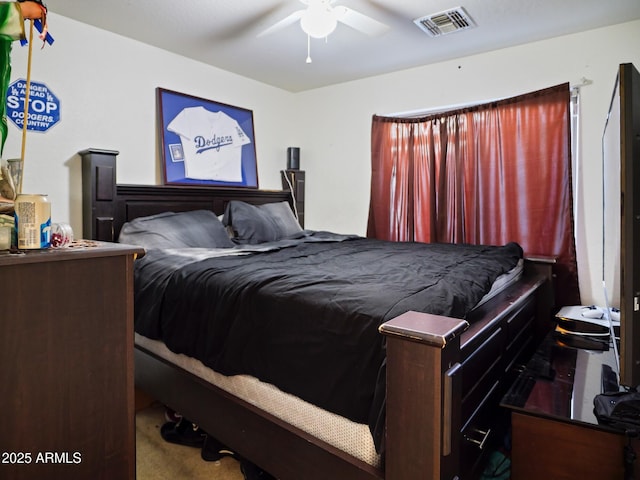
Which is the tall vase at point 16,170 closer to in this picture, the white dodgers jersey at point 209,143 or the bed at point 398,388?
the bed at point 398,388

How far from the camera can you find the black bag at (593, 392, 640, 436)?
49.0 inches

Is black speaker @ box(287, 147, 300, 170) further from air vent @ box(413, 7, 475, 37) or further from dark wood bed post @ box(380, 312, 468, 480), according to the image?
dark wood bed post @ box(380, 312, 468, 480)

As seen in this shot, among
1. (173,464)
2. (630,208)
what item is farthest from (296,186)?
(630,208)

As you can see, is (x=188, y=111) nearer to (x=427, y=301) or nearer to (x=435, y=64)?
(x=435, y=64)

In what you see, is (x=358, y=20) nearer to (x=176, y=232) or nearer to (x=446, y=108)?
(x=446, y=108)

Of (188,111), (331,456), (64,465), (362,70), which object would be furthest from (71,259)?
(362,70)

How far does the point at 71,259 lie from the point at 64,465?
0.43 m

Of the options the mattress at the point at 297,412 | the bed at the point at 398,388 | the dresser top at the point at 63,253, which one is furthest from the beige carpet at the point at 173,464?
the dresser top at the point at 63,253

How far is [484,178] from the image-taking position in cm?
320

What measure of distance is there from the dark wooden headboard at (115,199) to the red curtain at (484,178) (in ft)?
5.21

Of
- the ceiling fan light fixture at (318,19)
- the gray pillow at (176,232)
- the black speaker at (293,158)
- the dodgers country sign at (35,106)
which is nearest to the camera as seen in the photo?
the ceiling fan light fixture at (318,19)

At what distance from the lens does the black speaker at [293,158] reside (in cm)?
412

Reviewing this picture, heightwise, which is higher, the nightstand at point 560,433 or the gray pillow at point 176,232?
the gray pillow at point 176,232

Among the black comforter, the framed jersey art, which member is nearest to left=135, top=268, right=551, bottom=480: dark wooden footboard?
the black comforter
